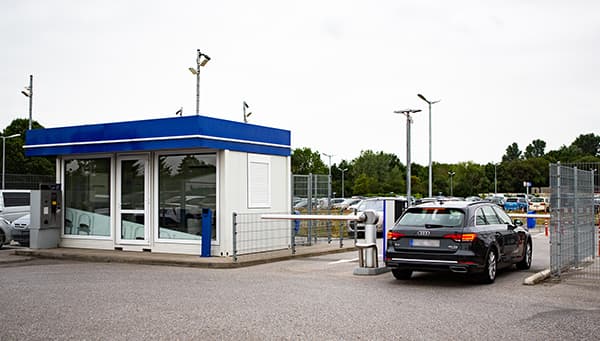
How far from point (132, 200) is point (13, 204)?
25.9 ft

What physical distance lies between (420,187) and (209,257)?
289 ft

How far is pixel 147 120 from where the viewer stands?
16500mm

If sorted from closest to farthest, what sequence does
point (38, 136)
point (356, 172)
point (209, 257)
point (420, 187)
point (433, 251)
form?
1. point (433, 251)
2. point (209, 257)
3. point (38, 136)
4. point (420, 187)
5. point (356, 172)

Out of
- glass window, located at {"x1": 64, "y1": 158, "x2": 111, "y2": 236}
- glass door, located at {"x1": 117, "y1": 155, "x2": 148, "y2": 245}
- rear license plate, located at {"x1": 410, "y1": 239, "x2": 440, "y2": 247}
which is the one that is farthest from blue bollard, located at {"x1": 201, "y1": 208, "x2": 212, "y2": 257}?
rear license plate, located at {"x1": 410, "y1": 239, "x2": 440, "y2": 247}

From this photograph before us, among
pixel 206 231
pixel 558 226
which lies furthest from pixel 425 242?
pixel 206 231

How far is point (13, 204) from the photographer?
75.2 ft

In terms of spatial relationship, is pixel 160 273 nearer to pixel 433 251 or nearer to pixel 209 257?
pixel 209 257

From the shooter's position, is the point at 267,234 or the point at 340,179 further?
the point at 340,179

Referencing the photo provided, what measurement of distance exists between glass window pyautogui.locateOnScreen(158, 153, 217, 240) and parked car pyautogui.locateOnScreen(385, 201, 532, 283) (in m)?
5.96

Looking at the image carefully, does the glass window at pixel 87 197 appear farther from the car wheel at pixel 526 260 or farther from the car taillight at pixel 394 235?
the car wheel at pixel 526 260

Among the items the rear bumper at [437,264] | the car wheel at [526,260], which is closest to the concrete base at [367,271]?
the rear bumper at [437,264]

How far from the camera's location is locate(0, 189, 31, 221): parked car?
22.0m

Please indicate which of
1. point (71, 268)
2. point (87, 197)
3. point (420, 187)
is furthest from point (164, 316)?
point (420, 187)

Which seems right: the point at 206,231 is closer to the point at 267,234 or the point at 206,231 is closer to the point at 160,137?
the point at 267,234
